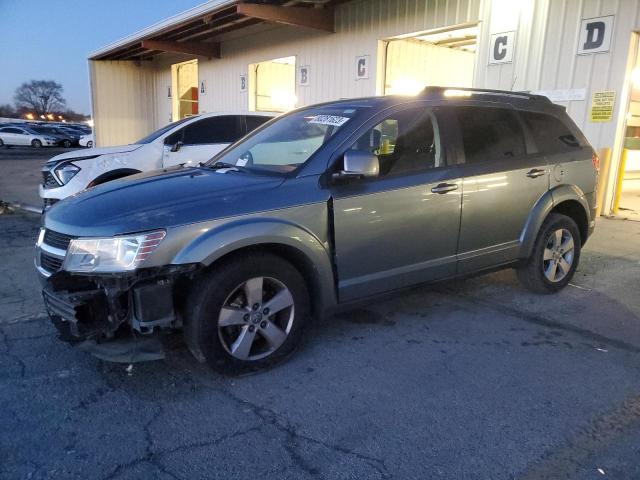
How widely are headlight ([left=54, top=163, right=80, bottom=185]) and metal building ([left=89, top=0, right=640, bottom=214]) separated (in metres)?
5.18

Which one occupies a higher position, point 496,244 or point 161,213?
point 161,213

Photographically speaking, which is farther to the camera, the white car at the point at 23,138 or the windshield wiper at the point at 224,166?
the white car at the point at 23,138

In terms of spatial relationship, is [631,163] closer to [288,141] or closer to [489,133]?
[489,133]

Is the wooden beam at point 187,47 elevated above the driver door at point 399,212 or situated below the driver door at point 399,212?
above

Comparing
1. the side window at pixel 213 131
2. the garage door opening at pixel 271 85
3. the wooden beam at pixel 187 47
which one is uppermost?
the wooden beam at pixel 187 47

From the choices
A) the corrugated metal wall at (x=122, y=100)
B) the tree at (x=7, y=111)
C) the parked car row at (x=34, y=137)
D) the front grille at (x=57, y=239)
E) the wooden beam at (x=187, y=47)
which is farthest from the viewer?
the tree at (x=7, y=111)

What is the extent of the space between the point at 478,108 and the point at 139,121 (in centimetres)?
2084

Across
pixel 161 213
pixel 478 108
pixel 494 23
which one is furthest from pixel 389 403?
pixel 494 23

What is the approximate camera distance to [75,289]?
2949 millimetres

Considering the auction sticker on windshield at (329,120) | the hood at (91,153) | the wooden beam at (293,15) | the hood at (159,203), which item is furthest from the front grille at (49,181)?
the wooden beam at (293,15)

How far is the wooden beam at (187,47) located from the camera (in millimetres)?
17047

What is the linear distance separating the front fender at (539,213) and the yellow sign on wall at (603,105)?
14.6 feet

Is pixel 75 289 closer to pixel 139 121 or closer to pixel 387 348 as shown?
pixel 387 348

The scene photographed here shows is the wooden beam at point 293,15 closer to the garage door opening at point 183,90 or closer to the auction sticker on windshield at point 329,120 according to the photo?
the auction sticker on windshield at point 329,120
